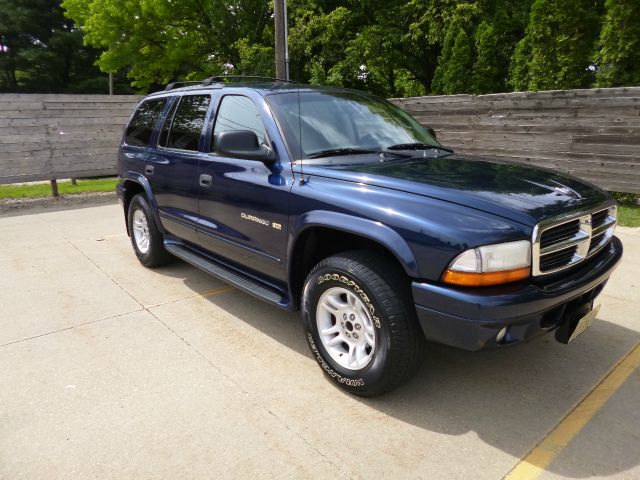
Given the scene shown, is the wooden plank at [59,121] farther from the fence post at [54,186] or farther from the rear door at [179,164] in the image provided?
the rear door at [179,164]

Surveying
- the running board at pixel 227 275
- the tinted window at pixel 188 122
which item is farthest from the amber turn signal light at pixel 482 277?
the tinted window at pixel 188 122

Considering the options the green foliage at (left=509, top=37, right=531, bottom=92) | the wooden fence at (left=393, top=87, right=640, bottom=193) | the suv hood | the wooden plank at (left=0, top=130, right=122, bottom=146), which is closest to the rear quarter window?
the suv hood

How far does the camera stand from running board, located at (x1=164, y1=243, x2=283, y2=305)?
335 cm

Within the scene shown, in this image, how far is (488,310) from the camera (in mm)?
2252

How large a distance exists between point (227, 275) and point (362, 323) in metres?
1.42

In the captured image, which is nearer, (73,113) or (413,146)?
(413,146)

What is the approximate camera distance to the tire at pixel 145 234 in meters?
4.98

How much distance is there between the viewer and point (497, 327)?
7.48 ft

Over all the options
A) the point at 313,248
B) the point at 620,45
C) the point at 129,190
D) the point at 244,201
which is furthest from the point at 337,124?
the point at 620,45

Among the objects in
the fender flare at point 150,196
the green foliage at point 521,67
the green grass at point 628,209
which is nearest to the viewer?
the fender flare at point 150,196

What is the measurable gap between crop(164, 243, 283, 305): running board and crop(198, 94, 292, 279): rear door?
4.9 inches

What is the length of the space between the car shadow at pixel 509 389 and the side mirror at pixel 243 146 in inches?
55.4

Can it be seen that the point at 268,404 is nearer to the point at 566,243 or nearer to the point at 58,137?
the point at 566,243

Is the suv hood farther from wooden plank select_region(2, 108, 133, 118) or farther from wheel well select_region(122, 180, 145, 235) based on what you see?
wooden plank select_region(2, 108, 133, 118)
